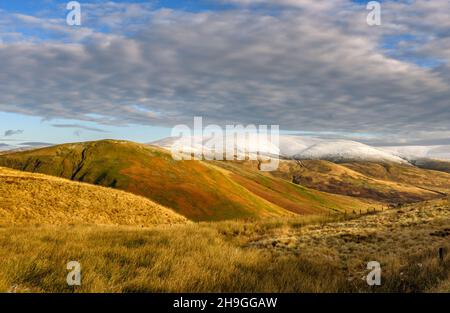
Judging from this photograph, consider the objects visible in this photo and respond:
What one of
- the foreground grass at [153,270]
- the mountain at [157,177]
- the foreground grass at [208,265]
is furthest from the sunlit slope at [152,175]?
the foreground grass at [153,270]

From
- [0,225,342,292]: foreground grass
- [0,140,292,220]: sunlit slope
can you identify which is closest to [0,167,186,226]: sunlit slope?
[0,225,342,292]: foreground grass

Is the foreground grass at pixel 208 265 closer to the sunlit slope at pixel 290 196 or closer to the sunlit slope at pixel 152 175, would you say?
the sunlit slope at pixel 152 175

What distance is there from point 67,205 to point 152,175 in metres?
65.2

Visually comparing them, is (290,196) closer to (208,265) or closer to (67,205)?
(67,205)

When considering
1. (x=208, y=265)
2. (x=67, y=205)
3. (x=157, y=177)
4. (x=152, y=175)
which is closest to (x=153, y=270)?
(x=208, y=265)

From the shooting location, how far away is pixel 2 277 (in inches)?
330

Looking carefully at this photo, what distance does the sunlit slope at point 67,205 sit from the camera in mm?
35062

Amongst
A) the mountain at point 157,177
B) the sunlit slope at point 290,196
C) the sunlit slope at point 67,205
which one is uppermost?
the sunlit slope at point 67,205

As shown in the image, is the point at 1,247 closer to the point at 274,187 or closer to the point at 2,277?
the point at 2,277

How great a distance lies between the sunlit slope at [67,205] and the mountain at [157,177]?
38.0 metres

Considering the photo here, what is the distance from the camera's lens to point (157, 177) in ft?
338

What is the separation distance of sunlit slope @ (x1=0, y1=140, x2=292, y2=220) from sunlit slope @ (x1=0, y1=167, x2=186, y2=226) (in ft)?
125

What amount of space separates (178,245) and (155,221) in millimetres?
29493

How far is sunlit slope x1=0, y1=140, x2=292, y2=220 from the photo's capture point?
90.5 m
